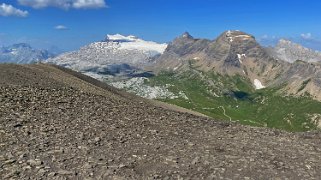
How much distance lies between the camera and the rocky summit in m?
21.0

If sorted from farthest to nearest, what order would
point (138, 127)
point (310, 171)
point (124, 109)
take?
point (124, 109), point (138, 127), point (310, 171)

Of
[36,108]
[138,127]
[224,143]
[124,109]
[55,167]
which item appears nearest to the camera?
[55,167]

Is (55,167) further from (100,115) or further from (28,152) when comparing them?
(100,115)

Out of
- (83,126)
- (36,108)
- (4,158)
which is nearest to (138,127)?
(83,126)

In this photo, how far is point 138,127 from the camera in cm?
3023

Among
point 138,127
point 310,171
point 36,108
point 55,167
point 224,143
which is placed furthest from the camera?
point 36,108

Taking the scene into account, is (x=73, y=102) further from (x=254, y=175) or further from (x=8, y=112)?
(x=254, y=175)

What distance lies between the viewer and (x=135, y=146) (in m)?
25.2

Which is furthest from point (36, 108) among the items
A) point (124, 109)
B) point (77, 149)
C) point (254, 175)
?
point (254, 175)

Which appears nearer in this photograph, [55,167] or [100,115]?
[55,167]

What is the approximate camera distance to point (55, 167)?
2081 cm

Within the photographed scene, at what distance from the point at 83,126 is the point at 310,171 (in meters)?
14.8

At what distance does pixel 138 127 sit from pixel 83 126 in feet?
12.7

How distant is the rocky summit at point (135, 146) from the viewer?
21031 millimetres
